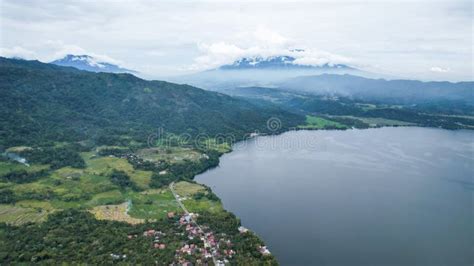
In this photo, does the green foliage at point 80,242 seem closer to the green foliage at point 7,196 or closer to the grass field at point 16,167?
the green foliage at point 7,196

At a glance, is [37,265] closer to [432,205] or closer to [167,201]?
[167,201]

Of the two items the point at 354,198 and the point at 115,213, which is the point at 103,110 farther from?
the point at 354,198

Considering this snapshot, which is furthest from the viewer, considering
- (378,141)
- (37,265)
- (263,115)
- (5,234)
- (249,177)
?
(263,115)

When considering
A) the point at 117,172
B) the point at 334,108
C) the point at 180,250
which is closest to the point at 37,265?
the point at 180,250

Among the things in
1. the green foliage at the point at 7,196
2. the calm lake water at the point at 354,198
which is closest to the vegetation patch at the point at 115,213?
the green foliage at the point at 7,196

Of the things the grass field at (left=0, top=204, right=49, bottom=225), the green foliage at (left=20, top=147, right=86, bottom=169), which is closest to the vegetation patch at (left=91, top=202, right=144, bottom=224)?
the grass field at (left=0, top=204, right=49, bottom=225)

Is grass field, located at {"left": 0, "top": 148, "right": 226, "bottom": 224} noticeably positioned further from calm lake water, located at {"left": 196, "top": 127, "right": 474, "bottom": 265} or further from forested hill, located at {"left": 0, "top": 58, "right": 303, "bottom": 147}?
forested hill, located at {"left": 0, "top": 58, "right": 303, "bottom": 147}
